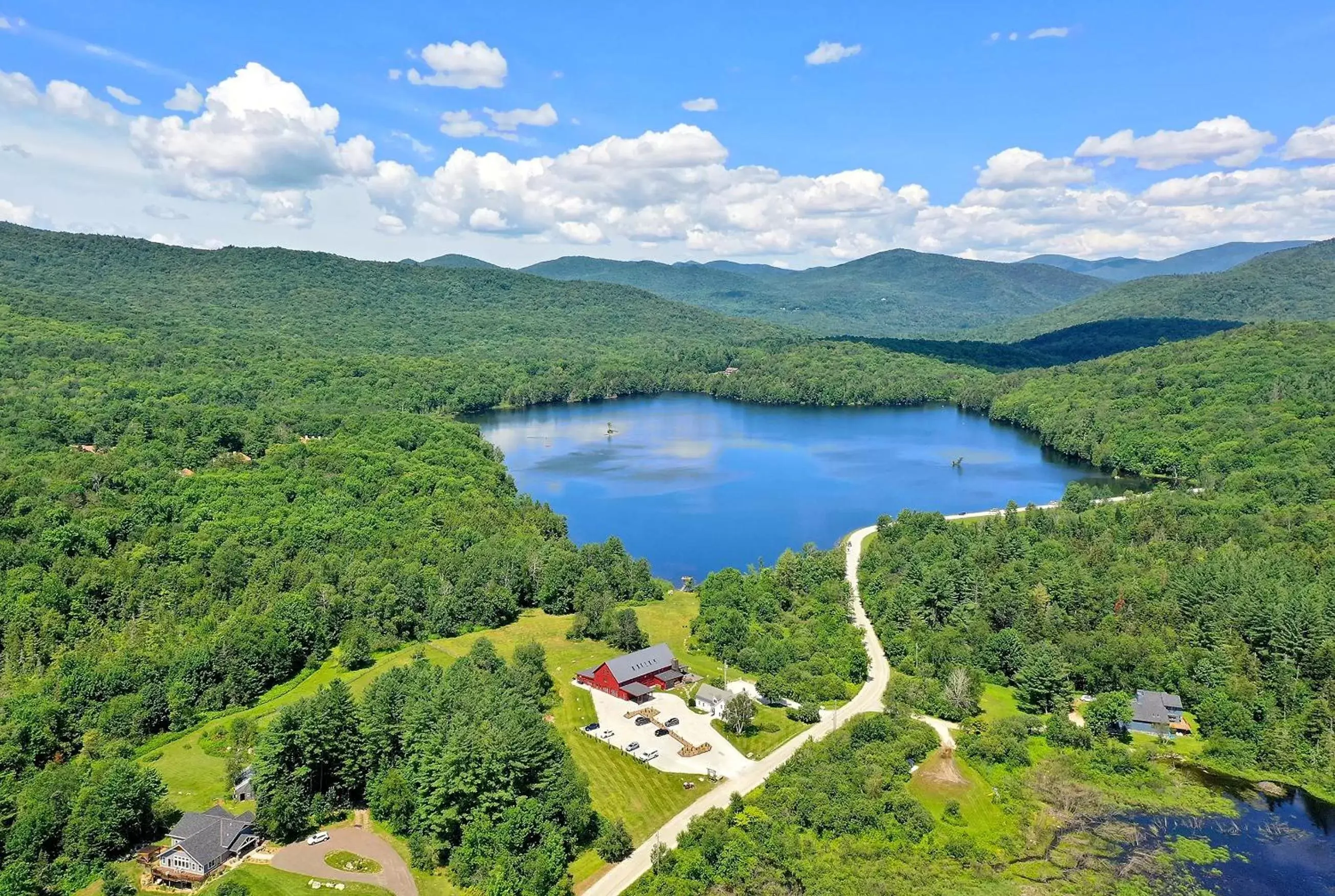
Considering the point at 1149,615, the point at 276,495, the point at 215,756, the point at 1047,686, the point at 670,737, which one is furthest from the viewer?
the point at 276,495

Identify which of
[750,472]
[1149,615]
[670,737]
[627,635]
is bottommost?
[670,737]

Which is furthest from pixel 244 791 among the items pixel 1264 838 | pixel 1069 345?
pixel 1069 345

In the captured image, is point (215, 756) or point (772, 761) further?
point (215, 756)

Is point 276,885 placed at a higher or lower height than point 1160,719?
lower

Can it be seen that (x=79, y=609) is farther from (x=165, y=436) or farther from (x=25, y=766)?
(x=165, y=436)

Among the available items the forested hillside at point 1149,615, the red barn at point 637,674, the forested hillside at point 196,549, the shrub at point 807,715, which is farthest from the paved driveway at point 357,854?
the forested hillside at point 1149,615

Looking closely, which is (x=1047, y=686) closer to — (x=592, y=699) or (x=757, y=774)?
(x=757, y=774)
